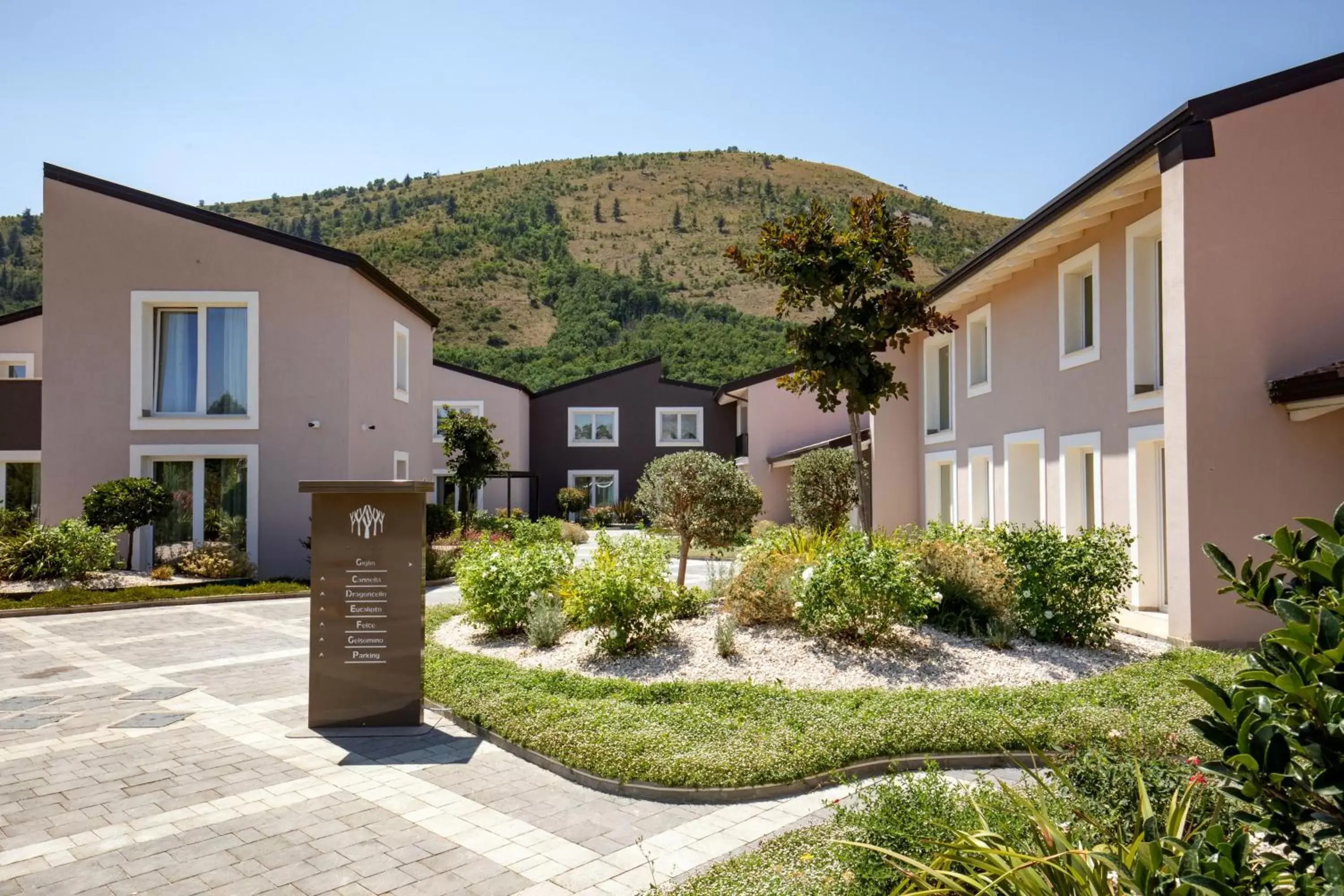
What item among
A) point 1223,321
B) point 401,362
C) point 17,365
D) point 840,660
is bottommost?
point 840,660

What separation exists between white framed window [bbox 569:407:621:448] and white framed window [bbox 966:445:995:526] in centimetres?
2338

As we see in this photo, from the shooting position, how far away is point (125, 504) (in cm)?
1563

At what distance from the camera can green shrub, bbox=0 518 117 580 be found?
14.7 m

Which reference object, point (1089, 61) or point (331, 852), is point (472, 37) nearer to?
point (1089, 61)

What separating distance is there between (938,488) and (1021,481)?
13.2 feet

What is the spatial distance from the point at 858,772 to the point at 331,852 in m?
3.18

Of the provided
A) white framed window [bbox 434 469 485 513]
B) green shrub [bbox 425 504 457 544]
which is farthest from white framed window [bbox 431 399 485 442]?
green shrub [bbox 425 504 457 544]

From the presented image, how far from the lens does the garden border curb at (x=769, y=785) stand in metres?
5.18

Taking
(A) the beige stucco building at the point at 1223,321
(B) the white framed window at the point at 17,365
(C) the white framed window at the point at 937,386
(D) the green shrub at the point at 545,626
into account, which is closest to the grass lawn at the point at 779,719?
(D) the green shrub at the point at 545,626

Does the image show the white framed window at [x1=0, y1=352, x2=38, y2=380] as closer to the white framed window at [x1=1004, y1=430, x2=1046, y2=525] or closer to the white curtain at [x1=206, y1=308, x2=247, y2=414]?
the white curtain at [x1=206, y1=308, x2=247, y2=414]

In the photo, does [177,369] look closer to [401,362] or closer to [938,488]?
[401,362]

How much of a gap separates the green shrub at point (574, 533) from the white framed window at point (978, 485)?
1359 centimetres

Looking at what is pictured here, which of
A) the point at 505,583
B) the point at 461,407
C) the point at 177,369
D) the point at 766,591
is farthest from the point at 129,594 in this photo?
the point at 461,407

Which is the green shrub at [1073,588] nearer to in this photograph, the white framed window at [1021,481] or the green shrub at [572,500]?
the white framed window at [1021,481]
